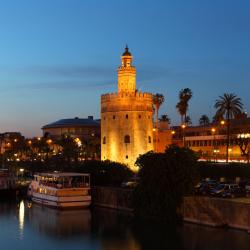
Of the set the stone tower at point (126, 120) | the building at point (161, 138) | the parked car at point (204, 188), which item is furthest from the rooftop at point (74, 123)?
the parked car at point (204, 188)

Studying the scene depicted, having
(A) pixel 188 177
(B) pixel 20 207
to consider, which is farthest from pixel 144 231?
(B) pixel 20 207

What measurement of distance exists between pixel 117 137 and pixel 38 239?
44796 millimetres

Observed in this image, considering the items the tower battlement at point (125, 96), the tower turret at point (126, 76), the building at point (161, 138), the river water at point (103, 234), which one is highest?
the tower turret at point (126, 76)

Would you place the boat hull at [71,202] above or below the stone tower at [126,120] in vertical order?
below

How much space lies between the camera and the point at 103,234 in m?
48.1

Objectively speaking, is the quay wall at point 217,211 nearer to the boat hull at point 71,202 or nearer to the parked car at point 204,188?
the parked car at point 204,188

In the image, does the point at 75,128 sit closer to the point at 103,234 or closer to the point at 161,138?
the point at 161,138

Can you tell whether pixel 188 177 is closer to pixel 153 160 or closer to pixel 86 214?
pixel 153 160

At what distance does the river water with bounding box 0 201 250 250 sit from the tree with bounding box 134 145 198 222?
64.6 inches

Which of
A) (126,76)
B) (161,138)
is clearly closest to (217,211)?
(126,76)

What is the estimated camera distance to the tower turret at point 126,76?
303 feet

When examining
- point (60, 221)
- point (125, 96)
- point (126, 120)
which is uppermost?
point (125, 96)

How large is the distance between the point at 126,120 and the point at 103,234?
144 feet

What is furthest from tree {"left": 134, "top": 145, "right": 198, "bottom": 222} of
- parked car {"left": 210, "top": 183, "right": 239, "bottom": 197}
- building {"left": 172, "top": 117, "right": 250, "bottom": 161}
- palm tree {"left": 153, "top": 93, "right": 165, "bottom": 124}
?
palm tree {"left": 153, "top": 93, "right": 165, "bottom": 124}
